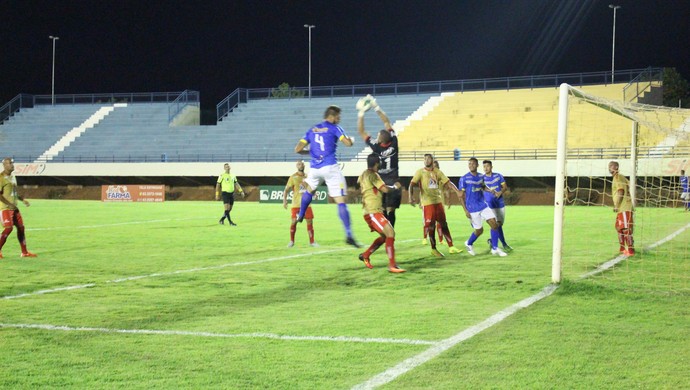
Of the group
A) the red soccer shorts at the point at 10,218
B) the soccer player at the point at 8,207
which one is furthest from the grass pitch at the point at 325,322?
the red soccer shorts at the point at 10,218

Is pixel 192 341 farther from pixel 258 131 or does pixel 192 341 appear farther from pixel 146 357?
pixel 258 131

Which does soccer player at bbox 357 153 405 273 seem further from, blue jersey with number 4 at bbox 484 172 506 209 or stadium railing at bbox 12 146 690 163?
stadium railing at bbox 12 146 690 163

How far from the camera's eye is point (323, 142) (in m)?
11.0

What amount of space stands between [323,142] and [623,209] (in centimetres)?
580

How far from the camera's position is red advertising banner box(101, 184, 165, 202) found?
44.5 meters

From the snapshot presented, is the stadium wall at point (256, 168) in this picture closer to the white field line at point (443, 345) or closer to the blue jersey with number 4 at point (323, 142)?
the blue jersey with number 4 at point (323, 142)

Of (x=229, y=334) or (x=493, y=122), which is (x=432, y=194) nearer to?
(x=229, y=334)

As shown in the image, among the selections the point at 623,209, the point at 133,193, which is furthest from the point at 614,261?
the point at 133,193

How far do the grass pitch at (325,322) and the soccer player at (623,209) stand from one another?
1.52ft

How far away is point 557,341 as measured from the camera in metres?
5.90

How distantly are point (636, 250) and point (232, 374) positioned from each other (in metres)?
10.7

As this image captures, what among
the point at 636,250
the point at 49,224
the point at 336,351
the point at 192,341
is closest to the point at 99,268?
the point at 192,341

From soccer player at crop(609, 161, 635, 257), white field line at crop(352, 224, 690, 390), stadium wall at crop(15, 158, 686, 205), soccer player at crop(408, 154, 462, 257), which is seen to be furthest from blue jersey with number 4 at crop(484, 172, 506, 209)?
stadium wall at crop(15, 158, 686, 205)

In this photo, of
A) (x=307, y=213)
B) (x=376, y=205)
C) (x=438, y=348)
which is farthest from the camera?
(x=307, y=213)
